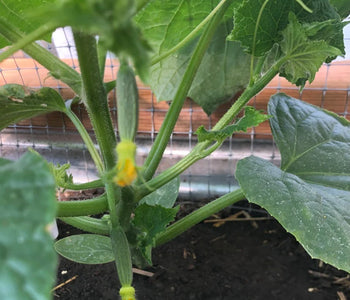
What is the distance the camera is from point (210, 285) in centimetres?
90

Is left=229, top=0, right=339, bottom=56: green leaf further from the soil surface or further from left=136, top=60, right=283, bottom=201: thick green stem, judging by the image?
the soil surface

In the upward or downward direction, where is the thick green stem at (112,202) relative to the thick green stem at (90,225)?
upward

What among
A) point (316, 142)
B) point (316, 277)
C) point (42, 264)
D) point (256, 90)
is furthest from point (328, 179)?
point (42, 264)

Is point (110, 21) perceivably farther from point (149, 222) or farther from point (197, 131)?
point (149, 222)

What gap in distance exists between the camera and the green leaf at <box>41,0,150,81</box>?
25 centimetres

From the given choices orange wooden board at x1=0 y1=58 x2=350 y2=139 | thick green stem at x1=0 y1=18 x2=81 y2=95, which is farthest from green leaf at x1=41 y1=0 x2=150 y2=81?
orange wooden board at x1=0 y1=58 x2=350 y2=139

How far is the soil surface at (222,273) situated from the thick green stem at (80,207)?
13.1 inches

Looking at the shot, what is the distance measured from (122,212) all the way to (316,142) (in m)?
0.39

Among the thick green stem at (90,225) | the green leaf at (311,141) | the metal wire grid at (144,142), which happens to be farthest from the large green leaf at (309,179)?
the metal wire grid at (144,142)

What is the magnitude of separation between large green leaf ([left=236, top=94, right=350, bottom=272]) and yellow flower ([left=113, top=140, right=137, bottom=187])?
0.27 metres

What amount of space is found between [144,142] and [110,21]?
0.98m

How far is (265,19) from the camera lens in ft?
2.21

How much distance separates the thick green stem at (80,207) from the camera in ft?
1.77

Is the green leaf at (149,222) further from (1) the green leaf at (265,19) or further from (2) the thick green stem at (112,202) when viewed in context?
(1) the green leaf at (265,19)
